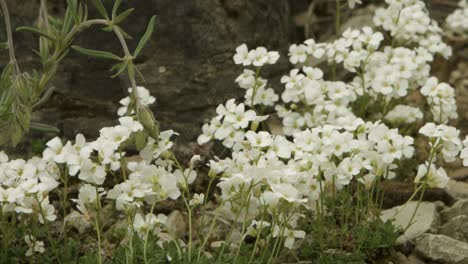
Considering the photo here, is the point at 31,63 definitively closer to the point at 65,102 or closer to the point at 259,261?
the point at 65,102

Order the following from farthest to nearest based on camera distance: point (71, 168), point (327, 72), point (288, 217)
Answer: point (327, 72) < point (288, 217) < point (71, 168)

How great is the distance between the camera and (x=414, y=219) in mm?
4496

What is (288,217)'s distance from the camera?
3.85 metres

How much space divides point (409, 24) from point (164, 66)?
1559mm

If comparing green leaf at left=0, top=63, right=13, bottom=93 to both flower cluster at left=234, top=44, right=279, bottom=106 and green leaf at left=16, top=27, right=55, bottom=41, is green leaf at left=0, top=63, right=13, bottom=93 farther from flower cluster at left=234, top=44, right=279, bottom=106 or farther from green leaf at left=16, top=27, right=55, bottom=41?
flower cluster at left=234, top=44, right=279, bottom=106

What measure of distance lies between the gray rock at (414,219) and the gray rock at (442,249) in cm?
Result: 10

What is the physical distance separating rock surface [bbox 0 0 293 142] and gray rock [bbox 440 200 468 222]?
146cm

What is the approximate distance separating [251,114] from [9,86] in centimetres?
112

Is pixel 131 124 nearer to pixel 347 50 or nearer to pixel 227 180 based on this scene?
pixel 227 180

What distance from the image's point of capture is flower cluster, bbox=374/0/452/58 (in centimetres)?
539

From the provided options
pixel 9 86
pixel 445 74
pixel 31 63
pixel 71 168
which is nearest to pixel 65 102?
pixel 31 63

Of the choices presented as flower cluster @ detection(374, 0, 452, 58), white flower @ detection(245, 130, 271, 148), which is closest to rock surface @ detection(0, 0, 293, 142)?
flower cluster @ detection(374, 0, 452, 58)

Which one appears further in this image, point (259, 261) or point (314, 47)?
point (314, 47)

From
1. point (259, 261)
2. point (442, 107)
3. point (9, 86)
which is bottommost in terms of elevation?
point (259, 261)
